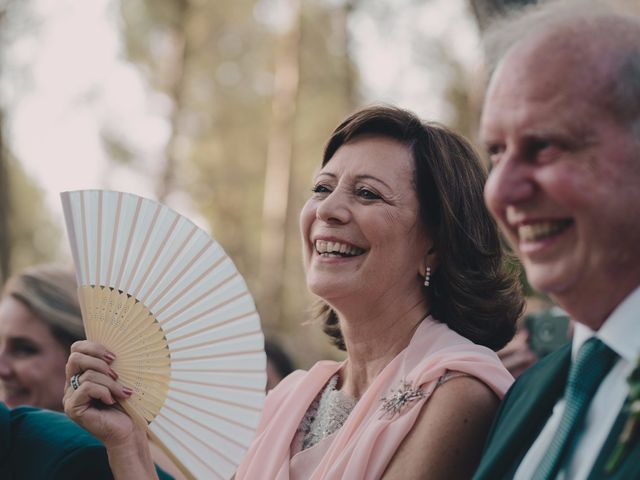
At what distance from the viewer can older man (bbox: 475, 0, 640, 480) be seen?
174 centimetres

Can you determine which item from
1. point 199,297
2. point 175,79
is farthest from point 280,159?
point 199,297

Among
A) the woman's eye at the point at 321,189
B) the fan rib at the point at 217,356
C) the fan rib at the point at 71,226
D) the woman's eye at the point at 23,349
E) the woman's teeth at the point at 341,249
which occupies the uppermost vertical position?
the woman's eye at the point at 321,189

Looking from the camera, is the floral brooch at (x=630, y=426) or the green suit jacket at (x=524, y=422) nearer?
the floral brooch at (x=630, y=426)

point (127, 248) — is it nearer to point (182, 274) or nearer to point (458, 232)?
point (182, 274)

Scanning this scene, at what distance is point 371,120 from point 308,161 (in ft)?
58.1

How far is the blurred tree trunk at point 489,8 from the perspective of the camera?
17.8ft

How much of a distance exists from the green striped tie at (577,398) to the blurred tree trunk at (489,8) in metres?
3.88

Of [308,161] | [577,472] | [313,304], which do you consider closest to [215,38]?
[308,161]

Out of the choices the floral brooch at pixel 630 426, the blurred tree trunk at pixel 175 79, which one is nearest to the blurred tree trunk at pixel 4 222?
the blurred tree trunk at pixel 175 79

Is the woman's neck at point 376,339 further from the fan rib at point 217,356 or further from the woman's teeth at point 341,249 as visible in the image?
the fan rib at point 217,356

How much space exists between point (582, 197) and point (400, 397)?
3.43 feet

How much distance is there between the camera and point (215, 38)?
19.1 meters

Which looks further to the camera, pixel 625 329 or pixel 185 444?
pixel 185 444

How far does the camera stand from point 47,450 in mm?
2936
